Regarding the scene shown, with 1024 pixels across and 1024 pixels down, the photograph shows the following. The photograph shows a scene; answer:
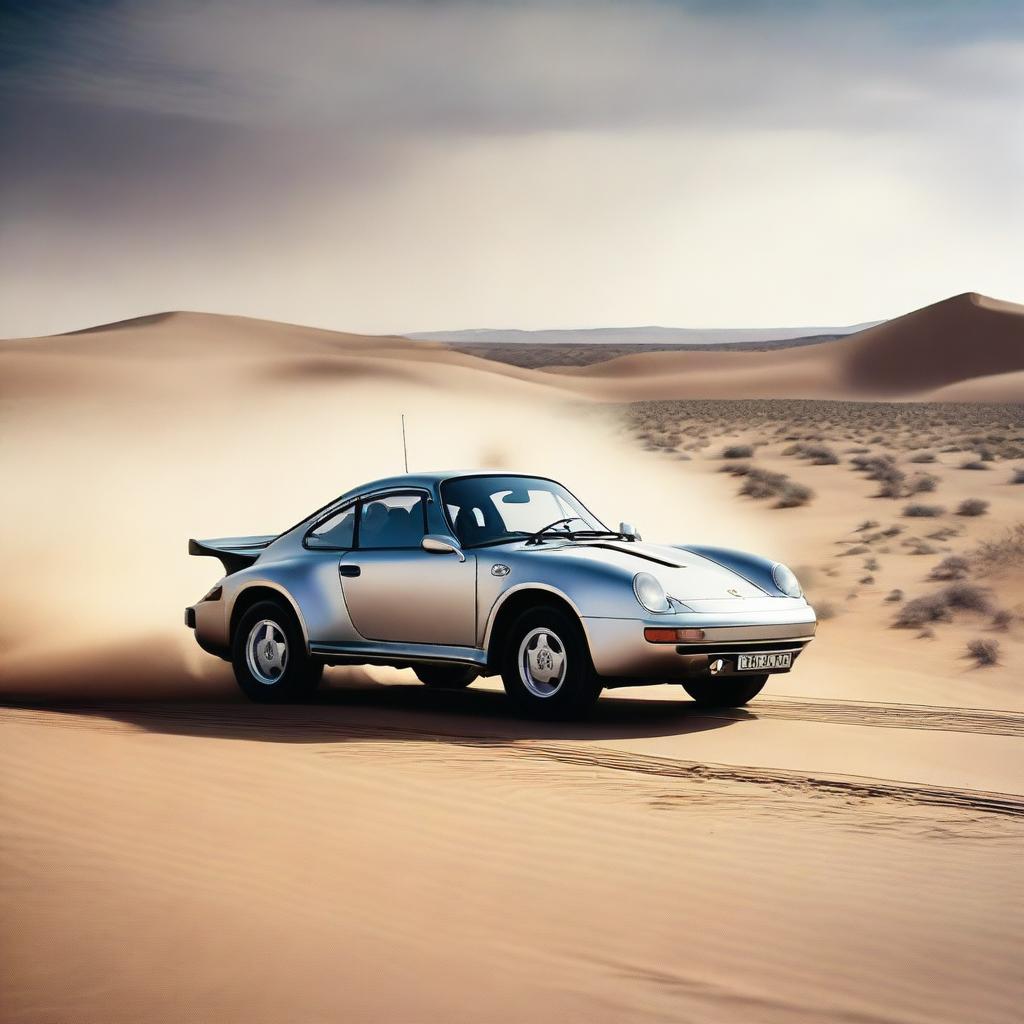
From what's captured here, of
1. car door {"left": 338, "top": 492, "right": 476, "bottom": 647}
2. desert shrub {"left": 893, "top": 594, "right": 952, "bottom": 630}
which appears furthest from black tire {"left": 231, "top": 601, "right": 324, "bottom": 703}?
desert shrub {"left": 893, "top": 594, "right": 952, "bottom": 630}

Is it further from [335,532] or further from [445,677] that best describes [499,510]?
[445,677]

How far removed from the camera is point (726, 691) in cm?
1159

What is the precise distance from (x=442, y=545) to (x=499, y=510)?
2.41 ft

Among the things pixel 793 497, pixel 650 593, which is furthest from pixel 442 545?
pixel 793 497

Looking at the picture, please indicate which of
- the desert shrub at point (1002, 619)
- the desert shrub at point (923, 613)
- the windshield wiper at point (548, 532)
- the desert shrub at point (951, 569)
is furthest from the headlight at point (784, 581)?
→ the desert shrub at point (951, 569)

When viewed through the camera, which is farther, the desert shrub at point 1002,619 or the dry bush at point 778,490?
the dry bush at point 778,490

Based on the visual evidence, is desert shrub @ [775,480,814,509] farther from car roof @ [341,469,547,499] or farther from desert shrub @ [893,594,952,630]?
car roof @ [341,469,547,499]

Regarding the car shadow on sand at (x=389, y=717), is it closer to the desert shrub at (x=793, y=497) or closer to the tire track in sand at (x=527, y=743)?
the tire track in sand at (x=527, y=743)

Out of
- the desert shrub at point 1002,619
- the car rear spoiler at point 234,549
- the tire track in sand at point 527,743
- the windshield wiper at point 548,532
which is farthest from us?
the desert shrub at point 1002,619

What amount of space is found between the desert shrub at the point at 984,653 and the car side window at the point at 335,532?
6.63 metres

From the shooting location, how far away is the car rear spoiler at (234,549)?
12062 mm

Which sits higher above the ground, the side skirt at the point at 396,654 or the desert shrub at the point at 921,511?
the side skirt at the point at 396,654

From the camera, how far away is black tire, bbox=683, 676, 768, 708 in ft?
37.8

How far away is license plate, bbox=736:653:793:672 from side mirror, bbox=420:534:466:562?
1.92 metres
